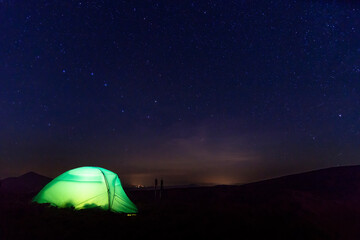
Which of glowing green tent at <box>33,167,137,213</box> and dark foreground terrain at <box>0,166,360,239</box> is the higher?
glowing green tent at <box>33,167,137,213</box>

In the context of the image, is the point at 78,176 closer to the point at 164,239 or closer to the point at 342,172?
the point at 164,239

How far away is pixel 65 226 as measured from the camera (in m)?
6.59

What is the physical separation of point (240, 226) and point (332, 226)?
5588 millimetres

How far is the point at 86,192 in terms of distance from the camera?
964cm

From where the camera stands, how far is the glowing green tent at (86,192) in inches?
373

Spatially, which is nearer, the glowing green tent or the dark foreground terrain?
the dark foreground terrain

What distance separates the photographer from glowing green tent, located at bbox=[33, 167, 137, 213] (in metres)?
9.48

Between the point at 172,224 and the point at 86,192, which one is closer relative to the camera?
the point at 172,224

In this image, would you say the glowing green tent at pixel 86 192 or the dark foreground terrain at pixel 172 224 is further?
the glowing green tent at pixel 86 192

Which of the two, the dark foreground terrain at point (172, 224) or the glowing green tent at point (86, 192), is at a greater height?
the glowing green tent at point (86, 192)

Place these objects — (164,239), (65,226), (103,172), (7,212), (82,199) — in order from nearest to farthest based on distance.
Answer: (164,239)
(65,226)
(7,212)
(82,199)
(103,172)

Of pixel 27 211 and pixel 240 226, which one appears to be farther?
pixel 27 211

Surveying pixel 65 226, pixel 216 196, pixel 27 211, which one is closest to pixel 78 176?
pixel 27 211

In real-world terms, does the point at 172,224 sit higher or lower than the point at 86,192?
lower
